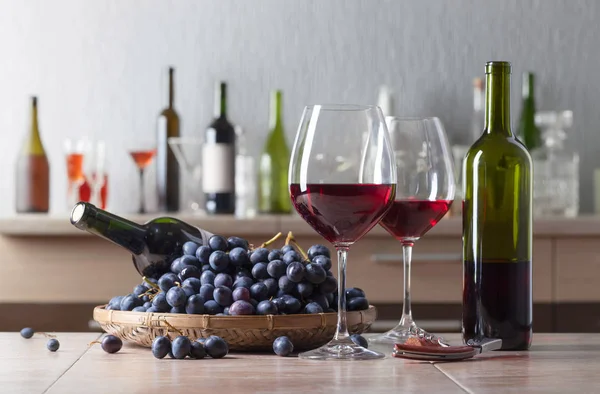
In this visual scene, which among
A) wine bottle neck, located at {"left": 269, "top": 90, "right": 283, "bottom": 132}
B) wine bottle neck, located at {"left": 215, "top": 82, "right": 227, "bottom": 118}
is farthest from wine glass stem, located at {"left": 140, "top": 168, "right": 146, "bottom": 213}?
wine bottle neck, located at {"left": 269, "top": 90, "right": 283, "bottom": 132}

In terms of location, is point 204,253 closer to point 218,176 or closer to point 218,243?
point 218,243

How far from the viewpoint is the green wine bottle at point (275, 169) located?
263 centimetres

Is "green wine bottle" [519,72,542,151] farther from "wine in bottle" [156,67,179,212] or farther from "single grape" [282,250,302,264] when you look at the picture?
"single grape" [282,250,302,264]

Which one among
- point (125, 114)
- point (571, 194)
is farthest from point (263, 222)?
point (571, 194)

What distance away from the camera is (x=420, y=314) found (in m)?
2.37

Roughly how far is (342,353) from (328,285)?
4.6 inches

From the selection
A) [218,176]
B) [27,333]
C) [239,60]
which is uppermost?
[239,60]

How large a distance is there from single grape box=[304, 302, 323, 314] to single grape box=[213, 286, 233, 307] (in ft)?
0.25

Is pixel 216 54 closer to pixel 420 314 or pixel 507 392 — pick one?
pixel 420 314

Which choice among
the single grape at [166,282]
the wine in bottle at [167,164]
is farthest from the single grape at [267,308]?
the wine in bottle at [167,164]

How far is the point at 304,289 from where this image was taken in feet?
3.00

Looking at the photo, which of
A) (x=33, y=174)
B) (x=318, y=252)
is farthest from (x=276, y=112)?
(x=318, y=252)

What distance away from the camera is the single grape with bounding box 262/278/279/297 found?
0.92 m

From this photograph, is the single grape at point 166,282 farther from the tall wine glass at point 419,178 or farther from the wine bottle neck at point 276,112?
the wine bottle neck at point 276,112
